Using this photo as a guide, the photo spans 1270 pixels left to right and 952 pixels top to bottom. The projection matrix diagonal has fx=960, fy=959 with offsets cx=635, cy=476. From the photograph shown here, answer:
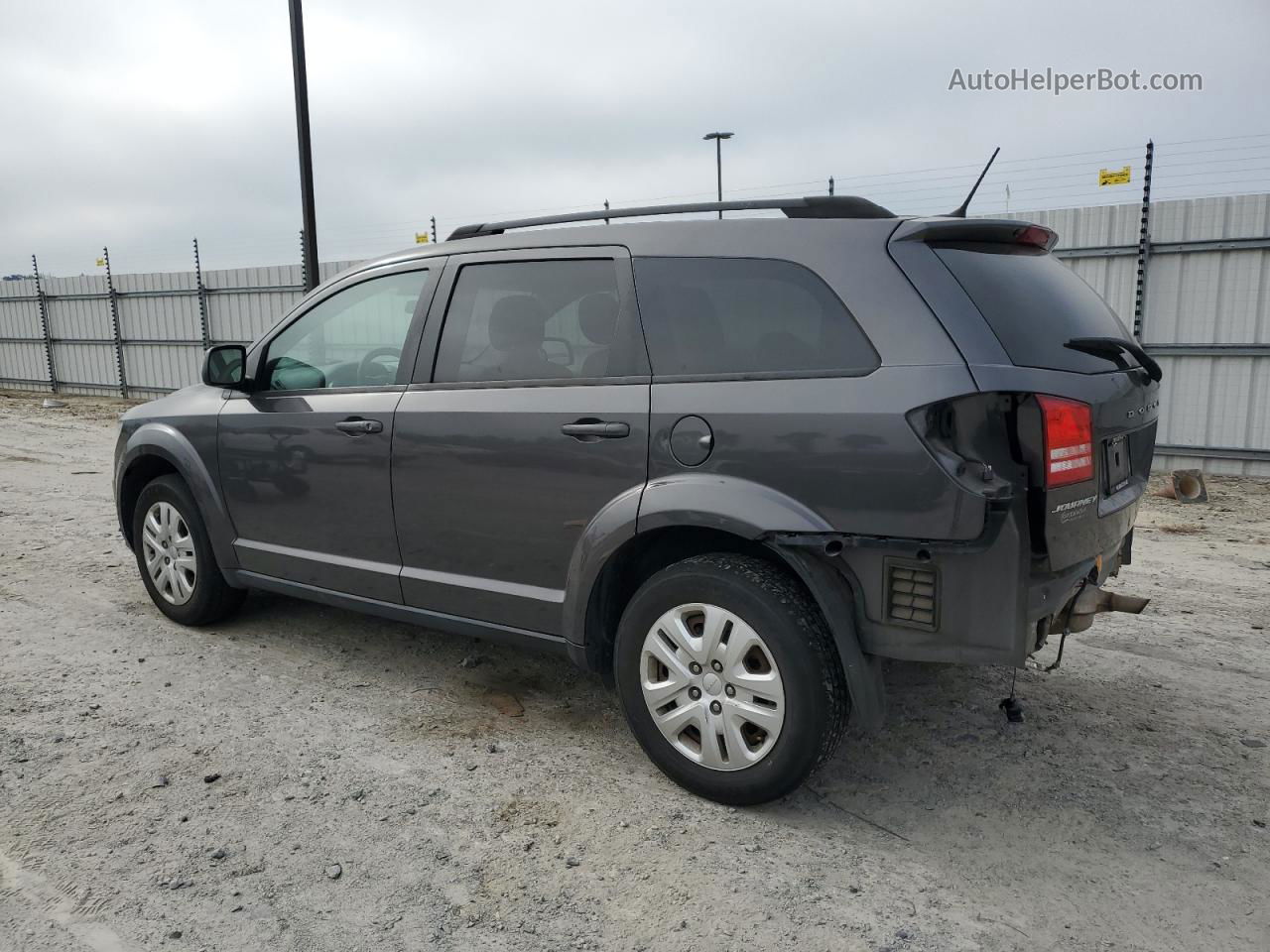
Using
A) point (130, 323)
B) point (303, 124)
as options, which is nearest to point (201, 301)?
point (130, 323)

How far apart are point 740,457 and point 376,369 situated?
1.78 meters

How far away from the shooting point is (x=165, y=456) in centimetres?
463

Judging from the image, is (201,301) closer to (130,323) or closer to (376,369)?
(130,323)

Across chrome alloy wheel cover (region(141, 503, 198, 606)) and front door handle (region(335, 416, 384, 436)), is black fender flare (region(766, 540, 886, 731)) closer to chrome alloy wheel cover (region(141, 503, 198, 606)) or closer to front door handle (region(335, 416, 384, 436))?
front door handle (region(335, 416, 384, 436))

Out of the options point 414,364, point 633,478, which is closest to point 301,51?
point 414,364

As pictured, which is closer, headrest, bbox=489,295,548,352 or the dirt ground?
the dirt ground

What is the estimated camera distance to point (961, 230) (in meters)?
2.90

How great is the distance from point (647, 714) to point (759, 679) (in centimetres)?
46

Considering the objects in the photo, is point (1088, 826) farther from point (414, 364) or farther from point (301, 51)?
point (301, 51)

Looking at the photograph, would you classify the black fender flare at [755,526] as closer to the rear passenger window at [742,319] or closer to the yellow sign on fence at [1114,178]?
the rear passenger window at [742,319]

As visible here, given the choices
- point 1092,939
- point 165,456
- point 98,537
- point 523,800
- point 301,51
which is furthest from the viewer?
point 301,51

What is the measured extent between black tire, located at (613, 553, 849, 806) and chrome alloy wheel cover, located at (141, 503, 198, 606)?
2642mm

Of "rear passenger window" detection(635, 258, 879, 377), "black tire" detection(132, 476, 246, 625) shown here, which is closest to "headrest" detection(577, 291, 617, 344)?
"rear passenger window" detection(635, 258, 879, 377)

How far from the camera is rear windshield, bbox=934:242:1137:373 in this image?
9.02 feet
